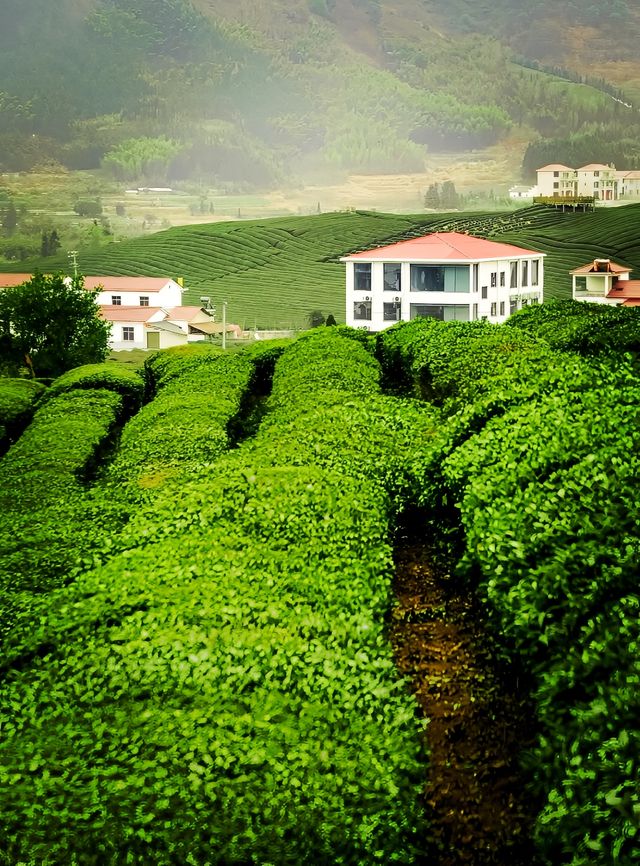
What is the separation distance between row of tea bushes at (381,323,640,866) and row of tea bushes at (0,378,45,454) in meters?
13.3

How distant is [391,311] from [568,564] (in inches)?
1319

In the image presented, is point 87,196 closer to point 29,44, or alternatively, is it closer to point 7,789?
point 29,44

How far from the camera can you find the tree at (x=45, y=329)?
3656cm

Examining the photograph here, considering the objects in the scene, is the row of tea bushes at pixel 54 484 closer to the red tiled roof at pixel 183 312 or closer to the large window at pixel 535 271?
the large window at pixel 535 271

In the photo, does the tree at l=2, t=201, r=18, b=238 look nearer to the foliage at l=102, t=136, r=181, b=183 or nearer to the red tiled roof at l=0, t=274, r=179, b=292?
the foliage at l=102, t=136, r=181, b=183

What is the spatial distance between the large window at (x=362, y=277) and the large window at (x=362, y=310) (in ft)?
1.73

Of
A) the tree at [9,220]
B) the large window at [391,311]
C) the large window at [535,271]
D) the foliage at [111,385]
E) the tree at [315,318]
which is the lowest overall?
the tree at [315,318]

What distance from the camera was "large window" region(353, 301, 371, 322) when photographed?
39.6m

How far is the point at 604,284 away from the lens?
42.1m

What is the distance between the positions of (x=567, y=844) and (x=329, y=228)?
6694cm

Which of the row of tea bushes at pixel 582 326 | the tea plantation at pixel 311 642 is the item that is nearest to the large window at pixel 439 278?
the row of tea bushes at pixel 582 326

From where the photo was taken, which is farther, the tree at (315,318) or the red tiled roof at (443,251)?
the tree at (315,318)

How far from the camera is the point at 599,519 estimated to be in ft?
19.8

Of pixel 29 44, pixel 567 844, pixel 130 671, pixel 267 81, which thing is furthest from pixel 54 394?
pixel 29 44
